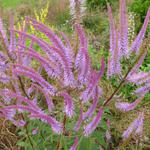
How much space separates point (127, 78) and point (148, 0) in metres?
6.16

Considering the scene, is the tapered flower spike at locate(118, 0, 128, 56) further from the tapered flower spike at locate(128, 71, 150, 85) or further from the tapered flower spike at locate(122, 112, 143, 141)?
the tapered flower spike at locate(122, 112, 143, 141)

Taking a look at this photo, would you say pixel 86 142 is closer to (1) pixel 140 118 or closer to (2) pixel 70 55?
(1) pixel 140 118

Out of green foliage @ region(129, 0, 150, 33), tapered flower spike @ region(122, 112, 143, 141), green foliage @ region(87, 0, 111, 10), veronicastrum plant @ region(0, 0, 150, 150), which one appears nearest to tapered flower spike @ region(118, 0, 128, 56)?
veronicastrum plant @ region(0, 0, 150, 150)

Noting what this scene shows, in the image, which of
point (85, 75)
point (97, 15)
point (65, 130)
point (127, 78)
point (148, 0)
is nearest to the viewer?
point (85, 75)

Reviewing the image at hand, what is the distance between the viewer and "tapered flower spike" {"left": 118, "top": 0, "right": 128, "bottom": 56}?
130cm

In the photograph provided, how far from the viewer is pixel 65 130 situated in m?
1.51

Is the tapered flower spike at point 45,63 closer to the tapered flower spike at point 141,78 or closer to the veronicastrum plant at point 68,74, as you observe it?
the veronicastrum plant at point 68,74

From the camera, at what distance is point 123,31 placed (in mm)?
1395

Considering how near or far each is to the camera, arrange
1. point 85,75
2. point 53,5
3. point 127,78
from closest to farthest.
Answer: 1. point 85,75
2. point 127,78
3. point 53,5

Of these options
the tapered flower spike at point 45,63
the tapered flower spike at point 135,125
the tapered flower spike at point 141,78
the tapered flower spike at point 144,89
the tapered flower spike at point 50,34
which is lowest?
the tapered flower spike at point 135,125

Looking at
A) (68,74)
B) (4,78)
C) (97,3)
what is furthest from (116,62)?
(97,3)

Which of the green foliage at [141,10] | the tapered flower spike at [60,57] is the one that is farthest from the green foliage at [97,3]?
the tapered flower spike at [60,57]

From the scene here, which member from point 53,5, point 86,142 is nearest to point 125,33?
point 86,142

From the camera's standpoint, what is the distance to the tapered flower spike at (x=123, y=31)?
4.25ft
